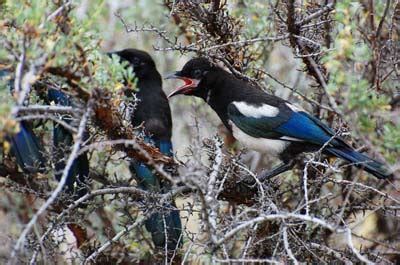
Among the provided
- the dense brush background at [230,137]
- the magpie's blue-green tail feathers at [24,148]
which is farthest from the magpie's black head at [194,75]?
the magpie's blue-green tail feathers at [24,148]

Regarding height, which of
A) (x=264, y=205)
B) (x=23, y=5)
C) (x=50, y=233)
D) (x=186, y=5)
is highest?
(x=186, y=5)

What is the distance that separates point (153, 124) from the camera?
15.1 ft

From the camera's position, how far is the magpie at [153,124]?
398cm

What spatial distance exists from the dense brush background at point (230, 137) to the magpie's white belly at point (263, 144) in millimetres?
150

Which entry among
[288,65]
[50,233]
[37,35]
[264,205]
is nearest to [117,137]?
[50,233]

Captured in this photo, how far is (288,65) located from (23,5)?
157 inches

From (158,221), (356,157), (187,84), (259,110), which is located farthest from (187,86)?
(356,157)

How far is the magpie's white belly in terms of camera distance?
412 cm

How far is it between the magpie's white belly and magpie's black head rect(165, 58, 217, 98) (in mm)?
389

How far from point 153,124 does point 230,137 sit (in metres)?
0.70

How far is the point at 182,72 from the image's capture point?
445 cm

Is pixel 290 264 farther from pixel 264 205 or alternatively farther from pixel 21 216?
pixel 21 216

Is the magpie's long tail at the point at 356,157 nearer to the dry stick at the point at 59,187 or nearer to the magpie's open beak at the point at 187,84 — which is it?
the magpie's open beak at the point at 187,84

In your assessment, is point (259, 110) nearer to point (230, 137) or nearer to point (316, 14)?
point (316, 14)
